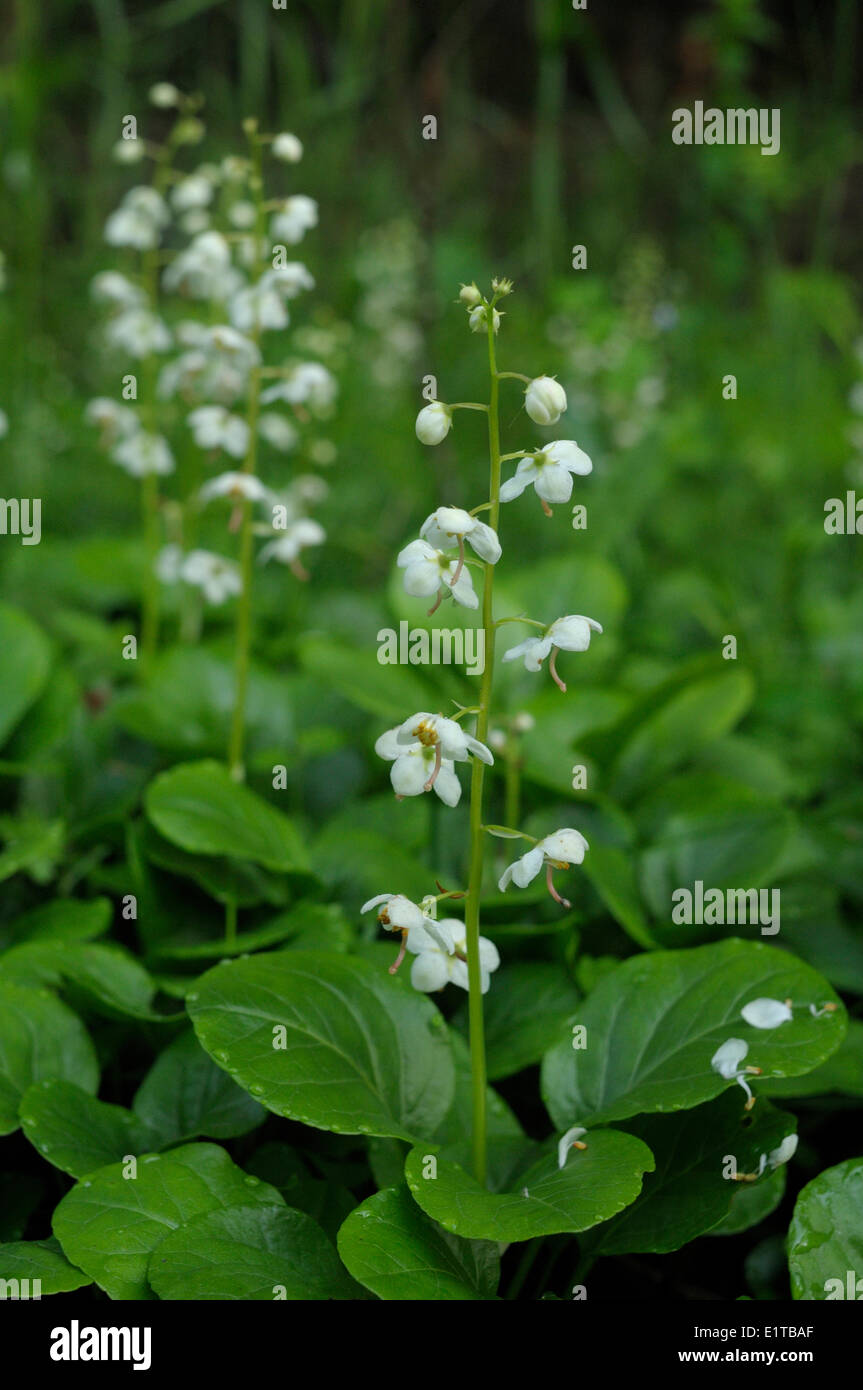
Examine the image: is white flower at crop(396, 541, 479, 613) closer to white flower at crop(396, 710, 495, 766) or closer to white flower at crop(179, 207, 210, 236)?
white flower at crop(396, 710, 495, 766)

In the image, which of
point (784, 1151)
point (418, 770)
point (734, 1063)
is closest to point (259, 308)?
point (418, 770)

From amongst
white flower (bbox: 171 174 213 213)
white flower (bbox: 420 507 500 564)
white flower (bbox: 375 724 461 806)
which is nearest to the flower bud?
white flower (bbox: 420 507 500 564)

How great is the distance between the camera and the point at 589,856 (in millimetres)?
1953

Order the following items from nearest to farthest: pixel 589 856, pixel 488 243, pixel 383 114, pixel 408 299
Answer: pixel 589 856 → pixel 408 299 → pixel 383 114 → pixel 488 243

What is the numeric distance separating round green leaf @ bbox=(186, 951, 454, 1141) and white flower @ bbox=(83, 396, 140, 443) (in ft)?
5.26

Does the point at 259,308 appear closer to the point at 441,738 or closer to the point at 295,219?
the point at 295,219

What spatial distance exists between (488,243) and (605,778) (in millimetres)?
5561

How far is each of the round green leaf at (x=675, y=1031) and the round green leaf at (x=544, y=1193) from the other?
0.08 meters

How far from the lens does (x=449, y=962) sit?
1418 mm

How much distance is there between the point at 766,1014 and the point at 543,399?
809mm

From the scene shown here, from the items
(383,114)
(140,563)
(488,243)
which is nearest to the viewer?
(140,563)

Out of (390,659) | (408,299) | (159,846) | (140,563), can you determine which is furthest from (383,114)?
(159,846)
